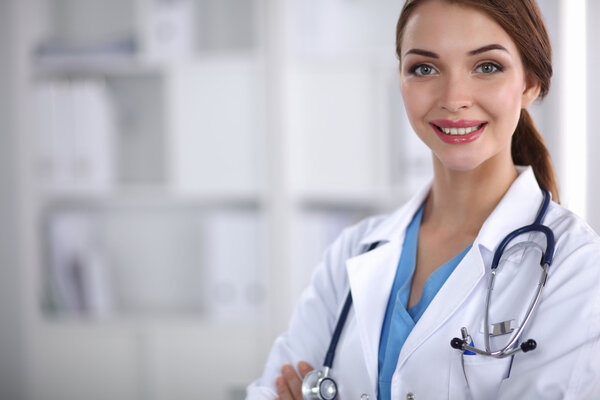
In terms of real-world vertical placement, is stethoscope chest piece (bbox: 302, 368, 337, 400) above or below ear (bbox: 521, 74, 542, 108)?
below

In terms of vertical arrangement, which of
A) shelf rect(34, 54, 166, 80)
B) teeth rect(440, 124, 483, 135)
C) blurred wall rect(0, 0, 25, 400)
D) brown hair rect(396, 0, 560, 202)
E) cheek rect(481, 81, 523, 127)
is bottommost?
blurred wall rect(0, 0, 25, 400)

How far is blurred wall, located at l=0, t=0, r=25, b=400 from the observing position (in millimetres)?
2594

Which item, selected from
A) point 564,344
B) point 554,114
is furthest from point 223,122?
point 564,344

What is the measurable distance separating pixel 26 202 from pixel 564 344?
2.16 metres

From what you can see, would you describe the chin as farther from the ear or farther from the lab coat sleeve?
the lab coat sleeve

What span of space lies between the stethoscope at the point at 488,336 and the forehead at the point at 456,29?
29 centimetres

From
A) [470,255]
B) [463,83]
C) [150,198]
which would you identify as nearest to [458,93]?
[463,83]

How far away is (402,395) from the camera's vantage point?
0.97 metres

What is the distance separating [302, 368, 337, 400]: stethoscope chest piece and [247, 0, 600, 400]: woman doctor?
32 millimetres

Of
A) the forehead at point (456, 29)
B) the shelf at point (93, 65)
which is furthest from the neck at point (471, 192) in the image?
the shelf at point (93, 65)

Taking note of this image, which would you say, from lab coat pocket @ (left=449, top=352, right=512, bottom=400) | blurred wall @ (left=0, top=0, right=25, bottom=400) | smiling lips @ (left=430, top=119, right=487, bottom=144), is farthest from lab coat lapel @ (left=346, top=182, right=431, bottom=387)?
blurred wall @ (left=0, top=0, right=25, bottom=400)

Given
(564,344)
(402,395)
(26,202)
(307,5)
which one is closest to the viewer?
(564,344)

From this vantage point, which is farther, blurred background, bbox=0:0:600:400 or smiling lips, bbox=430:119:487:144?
blurred background, bbox=0:0:600:400

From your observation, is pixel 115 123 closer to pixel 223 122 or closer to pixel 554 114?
pixel 223 122
